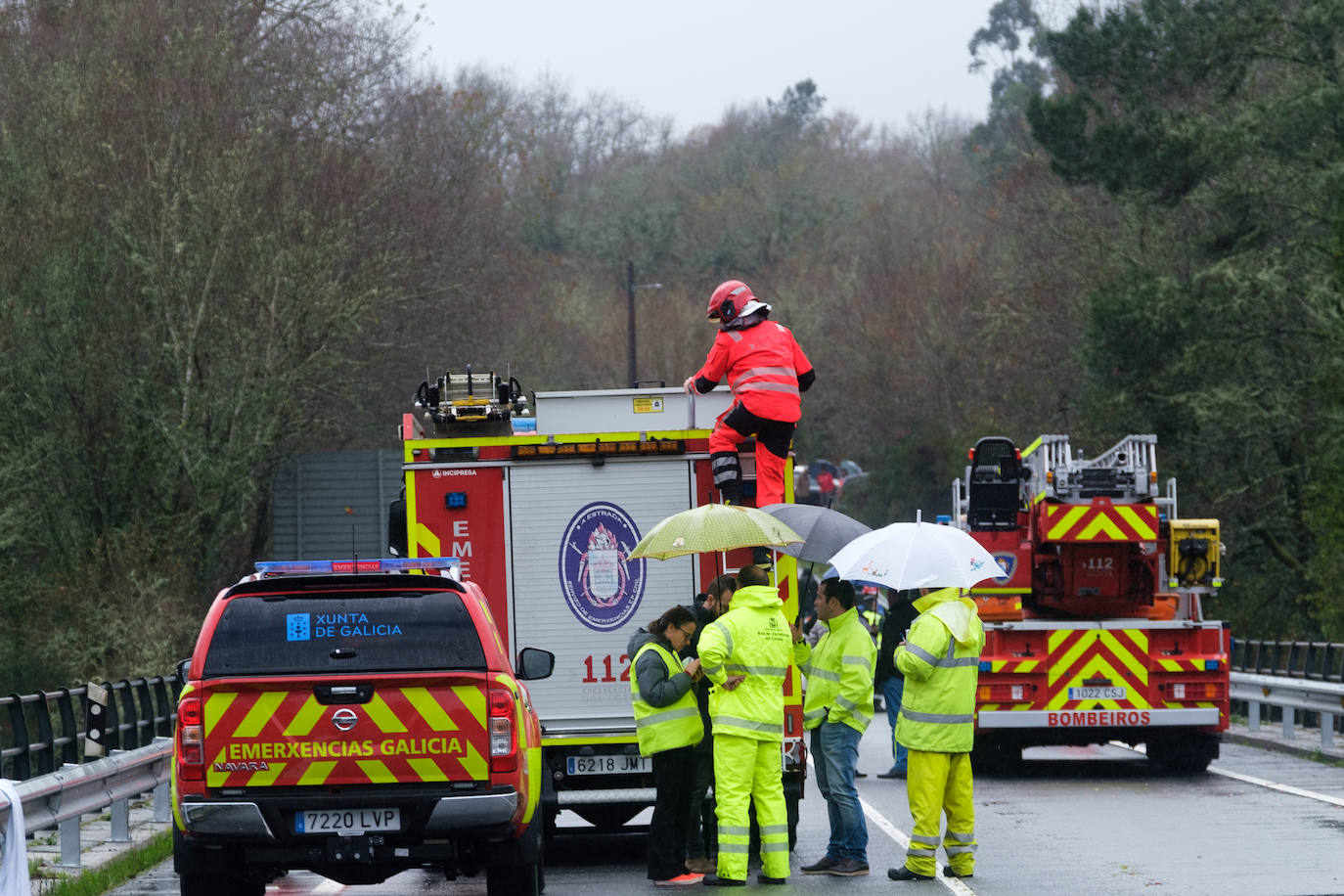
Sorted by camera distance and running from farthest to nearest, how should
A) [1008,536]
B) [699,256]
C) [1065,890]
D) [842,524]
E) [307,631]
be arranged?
1. [699,256]
2. [1008,536]
3. [842,524]
4. [1065,890]
5. [307,631]

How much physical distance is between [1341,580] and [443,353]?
1830 cm

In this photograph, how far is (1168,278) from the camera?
1313 inches

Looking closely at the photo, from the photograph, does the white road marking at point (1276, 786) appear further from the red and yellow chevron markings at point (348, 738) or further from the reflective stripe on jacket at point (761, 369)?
the red and yellow chevron markings at point (348, 738)

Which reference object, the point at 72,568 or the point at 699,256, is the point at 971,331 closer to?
the point at 699,256

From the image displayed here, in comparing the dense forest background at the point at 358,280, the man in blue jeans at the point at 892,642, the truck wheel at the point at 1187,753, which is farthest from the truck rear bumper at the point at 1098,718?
the dense forest background at the point at 358,280

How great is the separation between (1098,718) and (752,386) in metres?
6.27

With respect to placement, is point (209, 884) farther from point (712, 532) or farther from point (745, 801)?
point (712, 532)

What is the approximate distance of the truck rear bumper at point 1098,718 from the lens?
1739 cm

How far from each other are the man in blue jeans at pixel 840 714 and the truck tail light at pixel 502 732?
2846 mm

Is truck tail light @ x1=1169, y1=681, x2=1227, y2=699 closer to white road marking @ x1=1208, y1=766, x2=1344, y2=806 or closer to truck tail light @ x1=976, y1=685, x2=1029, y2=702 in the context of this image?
white road marking @ x1=1208, y1=766, x2=1344, y2=806

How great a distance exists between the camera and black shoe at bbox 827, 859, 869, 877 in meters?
11.6

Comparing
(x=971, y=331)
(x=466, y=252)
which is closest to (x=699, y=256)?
(x=971, y=331)

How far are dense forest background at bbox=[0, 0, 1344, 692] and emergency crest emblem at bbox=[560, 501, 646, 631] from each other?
14315mm

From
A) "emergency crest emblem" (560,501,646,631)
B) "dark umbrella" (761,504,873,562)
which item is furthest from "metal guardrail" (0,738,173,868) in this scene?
"dark umbrella" (761,504,873,562)
